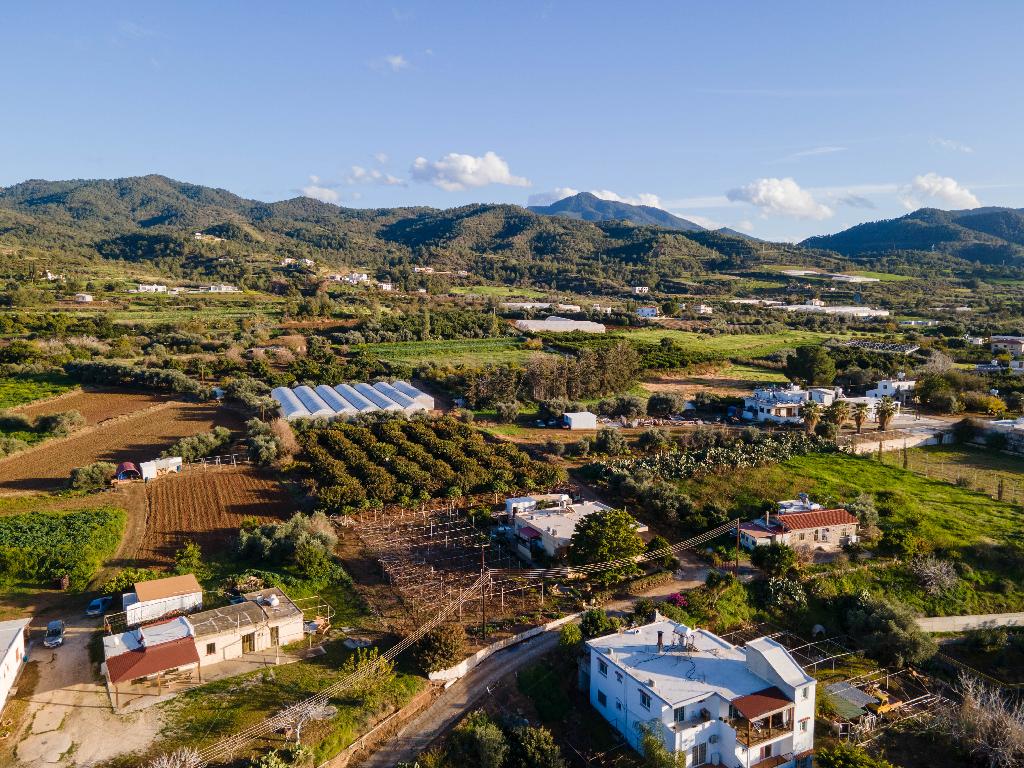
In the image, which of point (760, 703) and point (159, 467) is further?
point (159, 467)

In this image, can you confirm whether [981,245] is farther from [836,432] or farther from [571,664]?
[571,664]

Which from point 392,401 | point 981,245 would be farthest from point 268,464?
point 981,245

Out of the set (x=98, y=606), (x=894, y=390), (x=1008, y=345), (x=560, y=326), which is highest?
(x=560, y=326)

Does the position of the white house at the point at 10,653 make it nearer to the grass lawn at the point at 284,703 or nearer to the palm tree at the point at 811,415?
the grass lawn at the point at 284,703

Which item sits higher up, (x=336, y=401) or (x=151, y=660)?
(x=336, y=401)

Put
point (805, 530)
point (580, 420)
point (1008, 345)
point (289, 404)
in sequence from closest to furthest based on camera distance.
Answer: point (805, 530) < point (580, 420) < point (289, 404) < point (1008, 345)

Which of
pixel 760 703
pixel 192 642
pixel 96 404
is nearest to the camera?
pixel 760 703

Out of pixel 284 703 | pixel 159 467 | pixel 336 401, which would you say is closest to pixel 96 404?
pixel 336 401

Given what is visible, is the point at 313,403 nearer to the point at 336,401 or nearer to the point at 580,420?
the point at 336,401
